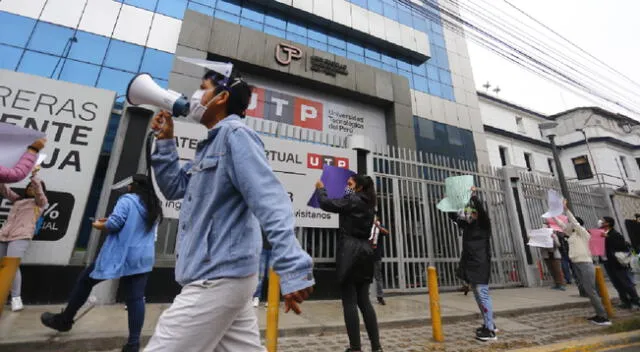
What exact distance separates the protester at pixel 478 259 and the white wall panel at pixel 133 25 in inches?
438

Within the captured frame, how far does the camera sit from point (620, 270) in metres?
5.54

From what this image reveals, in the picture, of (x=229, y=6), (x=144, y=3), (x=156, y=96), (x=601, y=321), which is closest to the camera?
(x=156, y=96)

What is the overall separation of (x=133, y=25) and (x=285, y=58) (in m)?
5.24

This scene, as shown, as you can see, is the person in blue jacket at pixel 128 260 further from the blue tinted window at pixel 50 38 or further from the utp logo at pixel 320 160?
the blue tinted window at pixel 50 38

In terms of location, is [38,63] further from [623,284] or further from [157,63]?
[623,284]

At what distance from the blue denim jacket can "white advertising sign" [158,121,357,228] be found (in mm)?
4247

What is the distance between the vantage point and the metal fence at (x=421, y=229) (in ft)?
21.3

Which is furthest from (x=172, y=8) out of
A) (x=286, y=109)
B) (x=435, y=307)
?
(x=435, y=307)

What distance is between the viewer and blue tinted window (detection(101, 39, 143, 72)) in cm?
919

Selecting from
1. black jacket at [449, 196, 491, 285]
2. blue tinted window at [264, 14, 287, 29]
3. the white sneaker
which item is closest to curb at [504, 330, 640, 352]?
black jacket at [449, 196, 491, 285]

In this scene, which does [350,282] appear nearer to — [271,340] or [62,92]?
[271,340]

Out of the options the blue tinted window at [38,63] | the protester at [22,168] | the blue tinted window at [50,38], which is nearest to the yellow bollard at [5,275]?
the protester at [22,168]

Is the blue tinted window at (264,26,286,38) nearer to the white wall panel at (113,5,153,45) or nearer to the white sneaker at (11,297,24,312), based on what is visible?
the white wall panel at (113,5,153,45)

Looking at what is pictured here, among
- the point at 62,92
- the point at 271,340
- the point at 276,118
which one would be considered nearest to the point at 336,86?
the point at 276,118
